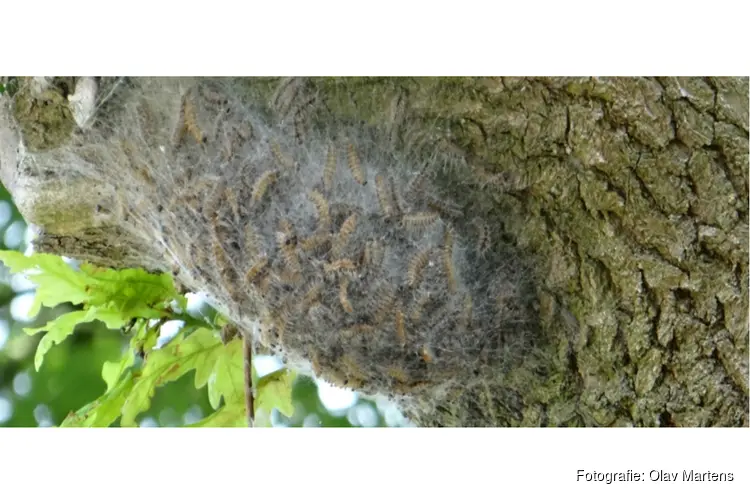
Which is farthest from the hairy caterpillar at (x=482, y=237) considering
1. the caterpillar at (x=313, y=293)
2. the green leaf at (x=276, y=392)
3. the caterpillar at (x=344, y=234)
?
the green leaf at (x=276, y=392)

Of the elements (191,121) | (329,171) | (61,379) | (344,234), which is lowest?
(61,379)

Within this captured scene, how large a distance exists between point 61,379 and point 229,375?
1.21 m

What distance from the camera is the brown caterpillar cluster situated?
210 centimetres

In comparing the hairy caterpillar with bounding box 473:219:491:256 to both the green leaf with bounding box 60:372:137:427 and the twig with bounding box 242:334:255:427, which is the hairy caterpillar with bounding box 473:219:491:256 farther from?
the green leaf with bounding box 60:372:137:427

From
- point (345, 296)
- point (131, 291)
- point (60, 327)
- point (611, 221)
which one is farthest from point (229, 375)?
point (611, 221)

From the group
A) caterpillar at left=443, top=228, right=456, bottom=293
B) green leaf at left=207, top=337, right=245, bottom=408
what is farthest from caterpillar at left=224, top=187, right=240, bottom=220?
green leaf at left=207, top=337, right=245, bottom=408

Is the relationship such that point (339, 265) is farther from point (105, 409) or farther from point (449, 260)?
point (105, 409)

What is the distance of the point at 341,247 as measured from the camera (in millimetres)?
2092

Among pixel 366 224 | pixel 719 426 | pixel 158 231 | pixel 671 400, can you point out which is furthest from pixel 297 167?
pixel 719 426

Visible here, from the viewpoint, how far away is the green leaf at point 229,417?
267cm

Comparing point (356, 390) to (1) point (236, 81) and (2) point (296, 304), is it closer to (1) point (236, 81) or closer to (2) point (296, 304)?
(2) point (296, 304)

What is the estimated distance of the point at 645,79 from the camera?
190 cm

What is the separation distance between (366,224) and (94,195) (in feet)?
2.99

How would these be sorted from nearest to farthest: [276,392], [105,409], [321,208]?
[321,208]
[105,409]
[276,392]
